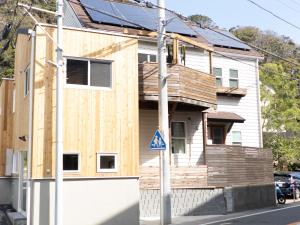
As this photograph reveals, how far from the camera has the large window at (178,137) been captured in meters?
21.1

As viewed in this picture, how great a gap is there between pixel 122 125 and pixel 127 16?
8861 millimetres

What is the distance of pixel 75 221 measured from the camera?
47.6 ft

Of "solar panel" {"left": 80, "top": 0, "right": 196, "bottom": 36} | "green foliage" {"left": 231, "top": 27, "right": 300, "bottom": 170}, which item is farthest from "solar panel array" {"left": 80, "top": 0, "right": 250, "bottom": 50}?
"green foliage" {"left": 231, "top": 27, "right": 300, "bottom": 170}

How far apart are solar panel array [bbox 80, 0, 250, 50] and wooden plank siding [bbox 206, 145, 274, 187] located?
266 inches

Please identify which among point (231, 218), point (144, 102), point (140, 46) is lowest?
point (231, 218)

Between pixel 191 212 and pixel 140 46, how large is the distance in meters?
7.97

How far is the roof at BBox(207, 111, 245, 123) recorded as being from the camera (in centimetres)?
2300

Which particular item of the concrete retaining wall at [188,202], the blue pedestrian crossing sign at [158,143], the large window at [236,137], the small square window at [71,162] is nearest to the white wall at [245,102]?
the large window at [236,137]

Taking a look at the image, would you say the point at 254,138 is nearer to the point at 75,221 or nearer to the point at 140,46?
the point at 140,46

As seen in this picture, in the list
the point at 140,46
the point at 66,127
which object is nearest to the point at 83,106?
the point at 66,127

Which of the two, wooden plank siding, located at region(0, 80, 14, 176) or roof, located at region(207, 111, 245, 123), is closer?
wooden plank siding, located at region(0, 80, 14, 176)

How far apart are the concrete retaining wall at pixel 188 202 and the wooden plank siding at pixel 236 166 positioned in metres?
0.62

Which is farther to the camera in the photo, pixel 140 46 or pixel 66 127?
pixel 140 46

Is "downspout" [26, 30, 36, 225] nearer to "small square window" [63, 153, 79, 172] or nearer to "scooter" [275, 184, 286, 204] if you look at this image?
"small square window" [63, 153, 79, 172]
